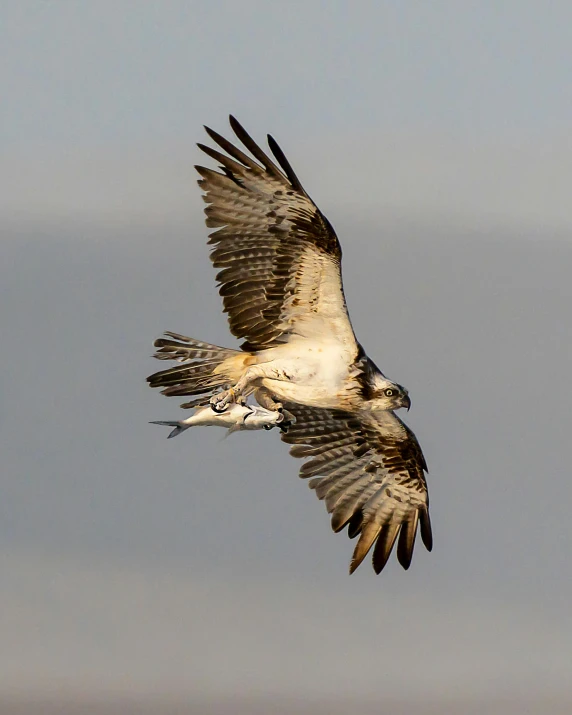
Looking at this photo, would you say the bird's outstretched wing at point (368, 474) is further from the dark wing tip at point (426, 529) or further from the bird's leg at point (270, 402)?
the bird's leg at point (270, 402)

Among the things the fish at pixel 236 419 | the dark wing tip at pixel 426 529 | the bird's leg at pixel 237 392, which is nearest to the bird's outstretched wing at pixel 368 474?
the dark wing tip at pixel 426 529

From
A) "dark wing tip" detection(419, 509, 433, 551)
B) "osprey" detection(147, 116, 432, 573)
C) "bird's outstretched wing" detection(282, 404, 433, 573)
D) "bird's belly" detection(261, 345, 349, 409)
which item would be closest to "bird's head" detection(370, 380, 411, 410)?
"osprey" detection(147, 116, 432, 573)

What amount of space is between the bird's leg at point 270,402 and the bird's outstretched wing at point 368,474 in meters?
1.53

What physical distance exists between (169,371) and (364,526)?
9.02 feet

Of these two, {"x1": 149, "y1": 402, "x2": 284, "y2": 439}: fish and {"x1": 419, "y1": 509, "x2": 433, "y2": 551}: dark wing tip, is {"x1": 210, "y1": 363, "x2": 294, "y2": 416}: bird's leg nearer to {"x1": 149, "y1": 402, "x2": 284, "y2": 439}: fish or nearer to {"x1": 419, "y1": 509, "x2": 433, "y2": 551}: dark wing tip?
{"x1": 149, "y1": 402, "x2": 284, "y2": 439}: fish

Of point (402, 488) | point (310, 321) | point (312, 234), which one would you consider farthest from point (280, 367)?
point (402, 488)

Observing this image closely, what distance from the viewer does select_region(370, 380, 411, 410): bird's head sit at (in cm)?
1210

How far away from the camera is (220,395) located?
38.8ft

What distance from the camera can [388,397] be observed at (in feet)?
39.8

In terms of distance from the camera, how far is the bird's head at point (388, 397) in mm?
12102

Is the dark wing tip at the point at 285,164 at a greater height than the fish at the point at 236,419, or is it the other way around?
the dark wing tip at the point at 285,164

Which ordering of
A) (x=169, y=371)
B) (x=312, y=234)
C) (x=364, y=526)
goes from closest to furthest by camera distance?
(x=312, y=234) < (x=169, y=371) < (x=364, y=526)

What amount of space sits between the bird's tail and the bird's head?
1.34 metres

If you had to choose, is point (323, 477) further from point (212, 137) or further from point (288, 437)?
point (212, 137)
